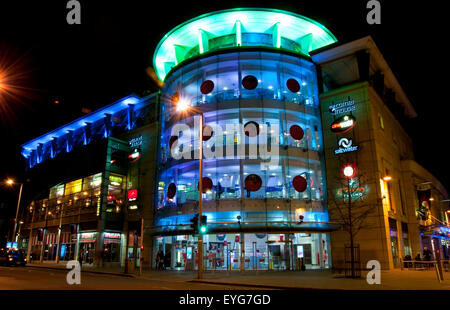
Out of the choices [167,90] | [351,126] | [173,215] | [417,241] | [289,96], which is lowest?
[417,241]

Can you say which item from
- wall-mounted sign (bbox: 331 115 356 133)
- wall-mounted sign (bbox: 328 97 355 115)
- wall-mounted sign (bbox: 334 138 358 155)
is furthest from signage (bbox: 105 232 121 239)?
wall-mounted sign (bbox: 328 97 355 115)

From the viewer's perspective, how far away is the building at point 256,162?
3116cm

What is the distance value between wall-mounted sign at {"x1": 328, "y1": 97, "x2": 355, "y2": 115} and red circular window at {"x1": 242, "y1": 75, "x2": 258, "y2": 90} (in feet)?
27.1

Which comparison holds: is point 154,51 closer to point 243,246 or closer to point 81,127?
point 81,127

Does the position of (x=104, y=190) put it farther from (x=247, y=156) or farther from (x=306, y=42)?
(x=306, y=42)

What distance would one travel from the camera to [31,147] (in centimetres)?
6450

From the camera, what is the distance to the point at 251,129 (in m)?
32.9

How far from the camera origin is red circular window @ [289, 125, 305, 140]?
33750mm

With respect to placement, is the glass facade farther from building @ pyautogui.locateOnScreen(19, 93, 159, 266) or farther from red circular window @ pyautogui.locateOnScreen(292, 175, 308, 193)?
building @ pyautogui.locateOnScreen(19, 93, 159, 266)

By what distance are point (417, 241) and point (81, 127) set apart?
158 ft

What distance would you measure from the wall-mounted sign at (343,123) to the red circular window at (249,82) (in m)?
8.74

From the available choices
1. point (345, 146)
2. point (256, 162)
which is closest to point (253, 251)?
point (256, 162)

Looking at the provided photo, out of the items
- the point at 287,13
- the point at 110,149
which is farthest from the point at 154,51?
the point at 287,13
